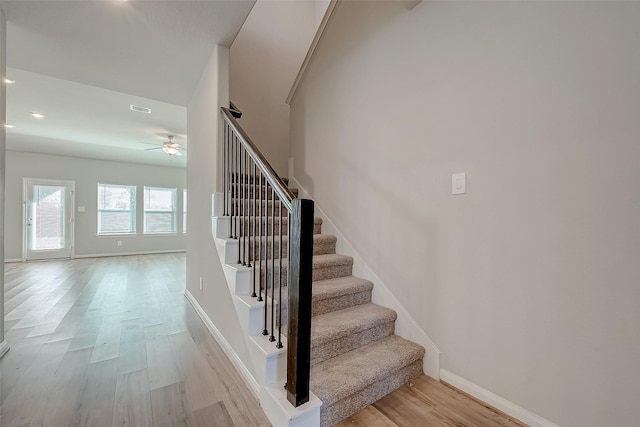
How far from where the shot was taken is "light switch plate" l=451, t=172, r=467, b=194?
1662 millimetres

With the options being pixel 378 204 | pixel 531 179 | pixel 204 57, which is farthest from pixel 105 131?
pixel 531 179

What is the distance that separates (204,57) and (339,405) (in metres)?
2.88

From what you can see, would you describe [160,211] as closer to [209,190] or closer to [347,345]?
[209,190]

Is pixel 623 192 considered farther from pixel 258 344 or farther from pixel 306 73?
pixel 306 73

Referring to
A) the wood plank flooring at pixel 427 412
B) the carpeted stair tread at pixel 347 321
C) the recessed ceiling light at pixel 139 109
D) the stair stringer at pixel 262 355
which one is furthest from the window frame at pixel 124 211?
the wood plank flooring at pixel 427 412

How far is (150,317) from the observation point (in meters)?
2.82

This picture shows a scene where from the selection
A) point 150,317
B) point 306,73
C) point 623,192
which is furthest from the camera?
point 306,73

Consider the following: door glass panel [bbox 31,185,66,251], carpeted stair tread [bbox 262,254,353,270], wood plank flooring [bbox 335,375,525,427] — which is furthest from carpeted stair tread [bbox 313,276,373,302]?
door glass panel [bbox 31,185,66,251]

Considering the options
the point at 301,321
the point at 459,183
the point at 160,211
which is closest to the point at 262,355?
the point at 301,321

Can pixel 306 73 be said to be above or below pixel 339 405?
above

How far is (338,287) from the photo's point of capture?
2.12 metres

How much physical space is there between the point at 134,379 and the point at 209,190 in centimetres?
149

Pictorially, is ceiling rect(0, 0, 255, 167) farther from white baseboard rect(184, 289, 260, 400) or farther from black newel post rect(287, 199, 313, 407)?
white baseboard rect(184, 289, 260, 400)

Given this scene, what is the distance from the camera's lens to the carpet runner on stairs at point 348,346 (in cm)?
147
